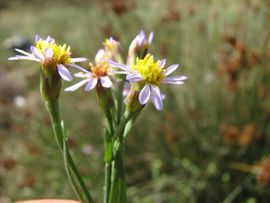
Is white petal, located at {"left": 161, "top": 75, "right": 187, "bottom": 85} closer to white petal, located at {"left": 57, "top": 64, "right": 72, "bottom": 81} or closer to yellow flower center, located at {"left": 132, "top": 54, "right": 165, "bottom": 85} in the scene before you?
yellow flower center, located at {"left": 132, "top": 54, "right": 165, "bottom": 85}

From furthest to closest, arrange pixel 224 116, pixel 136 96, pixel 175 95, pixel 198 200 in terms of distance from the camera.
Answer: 1. pixel 175 95
2. pixel 224 116
3. pixel 198 200
4. pixel 136 96

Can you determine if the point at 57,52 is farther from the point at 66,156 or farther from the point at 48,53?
the point at 66,156

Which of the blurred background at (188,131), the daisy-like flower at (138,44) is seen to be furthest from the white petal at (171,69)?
the blurred background at (188,131)

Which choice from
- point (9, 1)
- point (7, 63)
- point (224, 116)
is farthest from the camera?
point (9, 1)

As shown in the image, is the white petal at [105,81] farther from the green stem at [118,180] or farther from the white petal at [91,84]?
the green stem at [118,180]

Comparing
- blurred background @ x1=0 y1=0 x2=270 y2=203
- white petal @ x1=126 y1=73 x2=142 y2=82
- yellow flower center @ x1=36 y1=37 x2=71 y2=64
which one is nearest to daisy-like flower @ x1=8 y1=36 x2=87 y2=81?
yellow flower center @ x1=36 y1=37 x2=71 y2=64

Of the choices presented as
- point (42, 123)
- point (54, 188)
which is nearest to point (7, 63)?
point (42, 123)

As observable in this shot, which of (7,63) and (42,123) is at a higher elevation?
(7,63)

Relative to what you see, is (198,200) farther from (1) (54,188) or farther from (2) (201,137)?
(1) (54,188)
